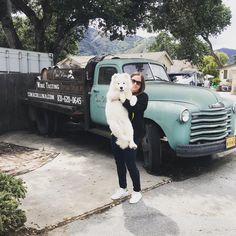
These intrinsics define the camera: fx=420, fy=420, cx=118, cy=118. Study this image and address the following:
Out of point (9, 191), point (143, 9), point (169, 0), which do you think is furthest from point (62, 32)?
point (9, 191)

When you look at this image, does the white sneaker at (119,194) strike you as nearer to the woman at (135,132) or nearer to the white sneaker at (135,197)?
the woman at (135,132)

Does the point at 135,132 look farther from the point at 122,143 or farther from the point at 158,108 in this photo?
the point at 158,108

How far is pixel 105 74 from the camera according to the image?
29.8 feet

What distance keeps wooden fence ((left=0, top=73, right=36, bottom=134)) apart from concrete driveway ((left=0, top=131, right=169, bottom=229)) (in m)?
1.86

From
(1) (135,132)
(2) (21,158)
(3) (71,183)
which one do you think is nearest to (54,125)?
(2) (21,158)

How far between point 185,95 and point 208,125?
711 millimetres

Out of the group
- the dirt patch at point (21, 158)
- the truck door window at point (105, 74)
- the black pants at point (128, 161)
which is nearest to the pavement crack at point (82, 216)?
the black pants at point (128, 161)

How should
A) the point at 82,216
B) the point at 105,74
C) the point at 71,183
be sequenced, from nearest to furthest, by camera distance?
the point at 82,216, the point at 71,183, the point at 105,74

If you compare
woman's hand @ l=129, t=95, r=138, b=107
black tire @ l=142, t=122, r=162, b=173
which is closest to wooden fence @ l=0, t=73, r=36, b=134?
black tire @ l=142, t=122, r=162, b=173

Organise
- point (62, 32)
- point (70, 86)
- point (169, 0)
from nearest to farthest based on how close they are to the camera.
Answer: point (70, 86) → point (169, 0) → point (62, 32)

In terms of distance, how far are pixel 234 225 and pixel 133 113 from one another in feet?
6.16

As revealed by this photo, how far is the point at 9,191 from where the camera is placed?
4.67 metres

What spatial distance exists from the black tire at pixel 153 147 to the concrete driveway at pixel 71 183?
0.21 m

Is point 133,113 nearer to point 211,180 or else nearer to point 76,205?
point 76,205
